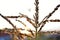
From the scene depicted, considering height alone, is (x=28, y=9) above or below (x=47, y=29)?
above

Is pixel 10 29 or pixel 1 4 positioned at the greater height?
pixel 1 4

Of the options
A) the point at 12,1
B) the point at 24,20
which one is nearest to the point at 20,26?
the point at 24,20

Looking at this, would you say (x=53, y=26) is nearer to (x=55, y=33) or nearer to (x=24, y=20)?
(x=55, y=33)

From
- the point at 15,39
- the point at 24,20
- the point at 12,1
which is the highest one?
the point at 12,1

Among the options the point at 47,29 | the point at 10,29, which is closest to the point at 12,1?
the point at 10,29

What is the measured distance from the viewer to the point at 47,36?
3.13 ft

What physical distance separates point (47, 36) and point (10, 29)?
251 millimetres

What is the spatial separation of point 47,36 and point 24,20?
0.61ft

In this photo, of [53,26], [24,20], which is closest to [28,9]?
[24,20]

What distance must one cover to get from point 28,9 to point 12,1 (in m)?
0.12

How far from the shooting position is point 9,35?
988 millimetres

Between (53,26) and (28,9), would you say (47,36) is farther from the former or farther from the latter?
(28,9)

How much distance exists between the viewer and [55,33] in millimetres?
940

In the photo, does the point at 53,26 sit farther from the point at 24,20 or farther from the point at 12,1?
the point at 12,1
